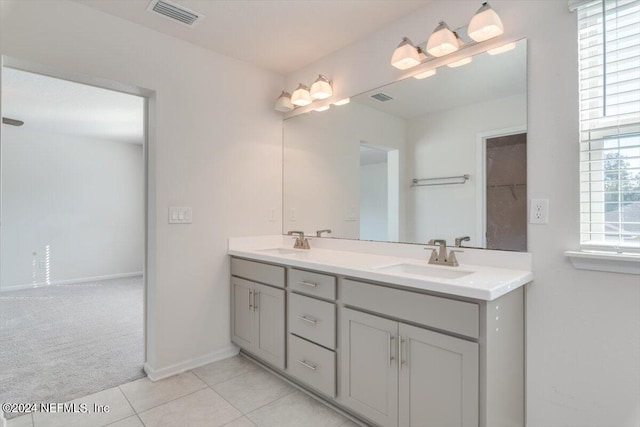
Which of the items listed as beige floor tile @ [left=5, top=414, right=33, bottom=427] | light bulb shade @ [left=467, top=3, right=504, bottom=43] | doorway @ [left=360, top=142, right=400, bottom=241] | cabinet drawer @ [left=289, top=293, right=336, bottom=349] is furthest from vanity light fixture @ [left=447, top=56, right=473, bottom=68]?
beige floor tile @ [left=5, top=414, right=33, bottom=427]

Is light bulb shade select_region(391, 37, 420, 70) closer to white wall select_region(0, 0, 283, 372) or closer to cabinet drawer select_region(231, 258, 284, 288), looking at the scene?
white wall select_region(0, 0, 283, 372)

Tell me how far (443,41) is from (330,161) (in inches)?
48.5

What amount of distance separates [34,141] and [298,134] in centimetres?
471

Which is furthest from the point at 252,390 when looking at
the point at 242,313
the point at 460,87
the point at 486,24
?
the point at 486,24

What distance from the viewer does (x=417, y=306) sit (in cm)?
149

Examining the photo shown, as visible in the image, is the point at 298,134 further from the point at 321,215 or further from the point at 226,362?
the point at 226,362

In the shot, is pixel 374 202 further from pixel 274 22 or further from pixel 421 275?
pixel 274 22

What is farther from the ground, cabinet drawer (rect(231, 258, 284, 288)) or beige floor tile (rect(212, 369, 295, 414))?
cabinet drawer (rect(231, 258, 284, 288))

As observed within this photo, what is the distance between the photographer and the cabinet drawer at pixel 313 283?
6.19 ft

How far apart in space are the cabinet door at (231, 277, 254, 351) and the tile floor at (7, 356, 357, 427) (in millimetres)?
255

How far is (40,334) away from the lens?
314 centimetres

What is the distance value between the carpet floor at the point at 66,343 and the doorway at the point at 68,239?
0.01 m

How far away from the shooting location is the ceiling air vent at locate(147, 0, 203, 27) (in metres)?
1.99

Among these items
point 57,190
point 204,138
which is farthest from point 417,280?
point 57,190
